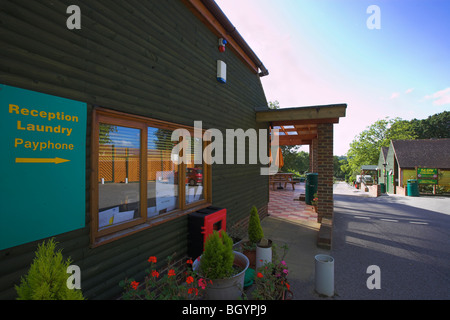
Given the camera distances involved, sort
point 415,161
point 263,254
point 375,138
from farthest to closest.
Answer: point 375,138, point 415,161, point 263,254

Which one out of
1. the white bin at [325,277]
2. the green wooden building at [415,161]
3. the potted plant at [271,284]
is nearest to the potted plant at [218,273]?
the potted plant at [271,284]

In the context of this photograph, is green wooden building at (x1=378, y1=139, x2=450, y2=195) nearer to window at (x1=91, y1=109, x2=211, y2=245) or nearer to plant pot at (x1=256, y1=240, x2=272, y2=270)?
plant pot at (x1=256, y1=240, x2=272, y2=270)

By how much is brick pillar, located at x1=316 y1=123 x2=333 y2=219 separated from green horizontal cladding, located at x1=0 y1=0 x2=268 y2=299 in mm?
3676

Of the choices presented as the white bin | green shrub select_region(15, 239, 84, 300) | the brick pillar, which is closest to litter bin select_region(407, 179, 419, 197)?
the brick pillar

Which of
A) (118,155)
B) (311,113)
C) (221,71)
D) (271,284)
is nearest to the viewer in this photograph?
(271,284)

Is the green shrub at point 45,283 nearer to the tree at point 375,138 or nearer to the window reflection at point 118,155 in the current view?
the window reflection at point 118,155

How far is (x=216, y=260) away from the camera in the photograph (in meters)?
2.61

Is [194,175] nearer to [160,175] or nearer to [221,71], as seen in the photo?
[160,175]

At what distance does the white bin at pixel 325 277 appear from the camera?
3086 mm

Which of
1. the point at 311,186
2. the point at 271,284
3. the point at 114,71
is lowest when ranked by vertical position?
the point at 271,284

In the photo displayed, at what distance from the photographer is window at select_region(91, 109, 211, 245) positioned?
96.3 inches

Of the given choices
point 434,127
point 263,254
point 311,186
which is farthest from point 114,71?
point 434,127

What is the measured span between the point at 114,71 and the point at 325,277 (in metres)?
4.04

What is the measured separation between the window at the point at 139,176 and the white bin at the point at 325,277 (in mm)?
2277
